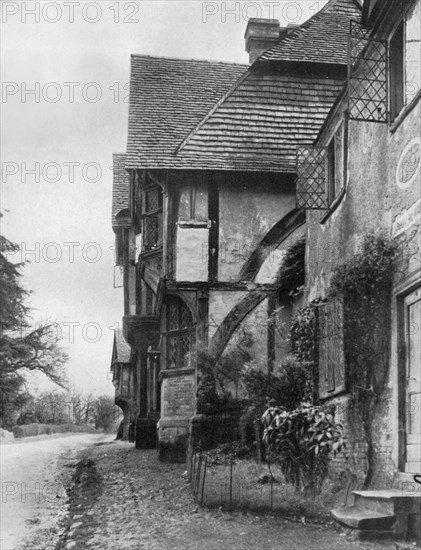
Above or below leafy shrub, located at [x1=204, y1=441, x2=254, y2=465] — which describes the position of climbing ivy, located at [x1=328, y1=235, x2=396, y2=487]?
above

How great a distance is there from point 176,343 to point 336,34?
828 centimetres

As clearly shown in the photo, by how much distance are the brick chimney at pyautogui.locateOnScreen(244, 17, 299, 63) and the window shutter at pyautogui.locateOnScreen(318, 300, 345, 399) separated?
44.0 ft

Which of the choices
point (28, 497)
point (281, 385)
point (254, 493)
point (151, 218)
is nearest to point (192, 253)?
point (151, 218)

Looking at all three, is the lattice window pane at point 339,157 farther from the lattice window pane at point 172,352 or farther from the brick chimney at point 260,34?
the brick chimney at point 260,34

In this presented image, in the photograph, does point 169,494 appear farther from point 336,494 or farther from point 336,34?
point 336,34

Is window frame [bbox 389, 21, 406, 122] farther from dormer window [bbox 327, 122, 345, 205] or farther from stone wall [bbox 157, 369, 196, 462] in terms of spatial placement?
stone wall [bbox 157, 369, 196, 462]

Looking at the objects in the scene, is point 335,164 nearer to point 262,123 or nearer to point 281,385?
point 281,385

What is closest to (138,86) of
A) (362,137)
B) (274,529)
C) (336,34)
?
(336,34)

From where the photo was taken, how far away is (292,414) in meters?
9.40

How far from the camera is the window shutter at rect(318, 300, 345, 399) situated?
404 inches

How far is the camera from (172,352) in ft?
58.3

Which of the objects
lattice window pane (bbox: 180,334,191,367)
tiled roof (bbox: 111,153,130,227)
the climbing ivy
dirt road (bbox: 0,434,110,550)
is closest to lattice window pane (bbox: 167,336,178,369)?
lattice window pane (bbox: 180,334,191,367)

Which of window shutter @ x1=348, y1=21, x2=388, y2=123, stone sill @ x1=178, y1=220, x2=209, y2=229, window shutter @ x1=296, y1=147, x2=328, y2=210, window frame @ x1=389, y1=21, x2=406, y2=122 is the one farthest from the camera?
stone sill @ x1=178, y1=220, x2=209, y2=229

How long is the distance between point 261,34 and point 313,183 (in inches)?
461
